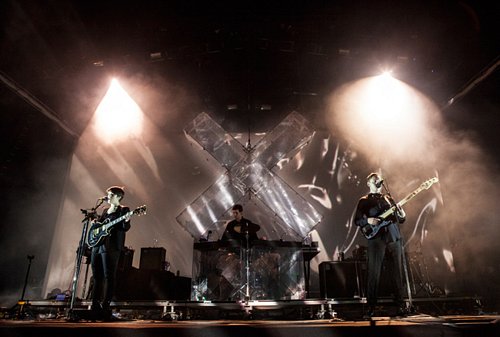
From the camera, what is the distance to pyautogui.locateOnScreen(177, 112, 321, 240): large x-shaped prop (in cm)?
749

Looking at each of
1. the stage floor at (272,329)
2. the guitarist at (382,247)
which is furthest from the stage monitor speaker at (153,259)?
the guitarist at (382,247)

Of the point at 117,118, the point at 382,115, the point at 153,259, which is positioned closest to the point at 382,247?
the point at 153,259

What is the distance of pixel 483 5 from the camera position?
4641 millimetres

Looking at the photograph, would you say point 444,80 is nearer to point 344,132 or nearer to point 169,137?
point 344,132

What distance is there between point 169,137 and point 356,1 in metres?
5.43

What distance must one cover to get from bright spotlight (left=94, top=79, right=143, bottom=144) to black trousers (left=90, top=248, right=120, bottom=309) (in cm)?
494

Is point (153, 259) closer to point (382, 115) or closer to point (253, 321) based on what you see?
point (253, 321)

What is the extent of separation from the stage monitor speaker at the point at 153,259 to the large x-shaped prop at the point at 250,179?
1308mm

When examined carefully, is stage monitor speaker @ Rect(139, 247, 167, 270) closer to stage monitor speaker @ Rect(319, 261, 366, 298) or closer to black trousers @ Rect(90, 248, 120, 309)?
black trousers @ Rect(90, 248, 120, 309)

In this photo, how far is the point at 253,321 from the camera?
2.71m

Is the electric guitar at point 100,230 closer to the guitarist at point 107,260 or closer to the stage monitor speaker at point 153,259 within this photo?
the guitarist at point 107,260

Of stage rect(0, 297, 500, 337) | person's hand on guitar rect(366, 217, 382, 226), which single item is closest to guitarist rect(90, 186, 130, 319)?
stage rect(0, 297, 500, 337)

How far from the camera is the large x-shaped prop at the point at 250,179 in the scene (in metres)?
7.49

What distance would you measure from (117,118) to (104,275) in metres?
5.38
